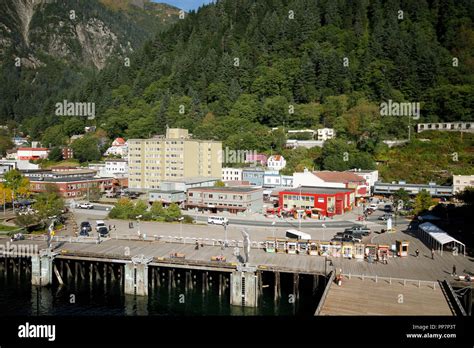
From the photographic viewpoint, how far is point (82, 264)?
33.2 m

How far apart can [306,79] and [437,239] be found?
218ft

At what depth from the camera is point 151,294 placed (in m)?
29.1

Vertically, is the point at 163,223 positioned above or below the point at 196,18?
below

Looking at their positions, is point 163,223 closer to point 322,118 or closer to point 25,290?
point 25,290

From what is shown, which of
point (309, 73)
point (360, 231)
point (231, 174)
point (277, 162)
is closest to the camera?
point (360, 231)

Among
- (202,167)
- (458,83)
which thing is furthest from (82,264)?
(458,83)

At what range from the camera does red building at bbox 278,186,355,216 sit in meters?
49.6

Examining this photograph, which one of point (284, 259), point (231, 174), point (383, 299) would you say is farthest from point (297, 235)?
point (231, 174)

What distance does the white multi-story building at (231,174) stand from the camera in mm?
71812

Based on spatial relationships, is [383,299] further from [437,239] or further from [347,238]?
[347,238]

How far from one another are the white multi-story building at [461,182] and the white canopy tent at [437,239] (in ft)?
74.2

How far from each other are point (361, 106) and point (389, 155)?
45.0 ft

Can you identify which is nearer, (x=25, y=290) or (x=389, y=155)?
(x=25, y=290)

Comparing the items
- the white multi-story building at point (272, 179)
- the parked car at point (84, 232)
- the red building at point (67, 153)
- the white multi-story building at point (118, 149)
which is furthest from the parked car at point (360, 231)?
the red building at point (67, 153)
